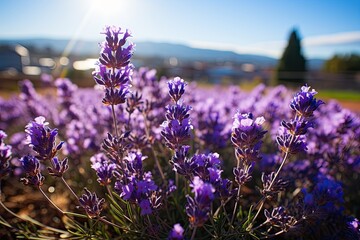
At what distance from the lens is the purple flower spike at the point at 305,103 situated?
4.87 feet

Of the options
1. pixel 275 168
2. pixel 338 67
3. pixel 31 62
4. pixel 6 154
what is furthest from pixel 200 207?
pixel 31 62

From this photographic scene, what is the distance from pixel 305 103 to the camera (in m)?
1.50

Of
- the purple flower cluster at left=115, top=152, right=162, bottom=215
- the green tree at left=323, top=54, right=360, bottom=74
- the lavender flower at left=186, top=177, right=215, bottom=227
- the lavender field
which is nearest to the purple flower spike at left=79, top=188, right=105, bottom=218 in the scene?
the lavender field

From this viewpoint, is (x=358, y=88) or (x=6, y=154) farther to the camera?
(x=358, y=88)

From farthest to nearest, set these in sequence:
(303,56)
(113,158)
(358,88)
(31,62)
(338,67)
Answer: (31,62) → (338,67) → (303,56) → (358,88) → (113,158)

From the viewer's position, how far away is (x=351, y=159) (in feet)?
8.83

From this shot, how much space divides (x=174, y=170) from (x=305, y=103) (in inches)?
29.7

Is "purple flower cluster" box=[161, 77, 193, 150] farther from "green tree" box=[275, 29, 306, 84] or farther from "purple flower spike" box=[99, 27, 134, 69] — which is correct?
"green tree" box=[275, 29, 306, 84]

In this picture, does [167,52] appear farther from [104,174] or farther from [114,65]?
[104,174]

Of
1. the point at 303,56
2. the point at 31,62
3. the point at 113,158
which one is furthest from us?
the point at 31,62

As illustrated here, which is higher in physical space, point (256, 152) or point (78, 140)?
point (256, 152)

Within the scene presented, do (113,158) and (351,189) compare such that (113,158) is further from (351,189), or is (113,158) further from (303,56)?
(303,56)

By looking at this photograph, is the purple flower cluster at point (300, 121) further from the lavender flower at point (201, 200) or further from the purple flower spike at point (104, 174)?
the purple flower spike at point (104, 174)

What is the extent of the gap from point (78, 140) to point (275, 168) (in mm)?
1695
